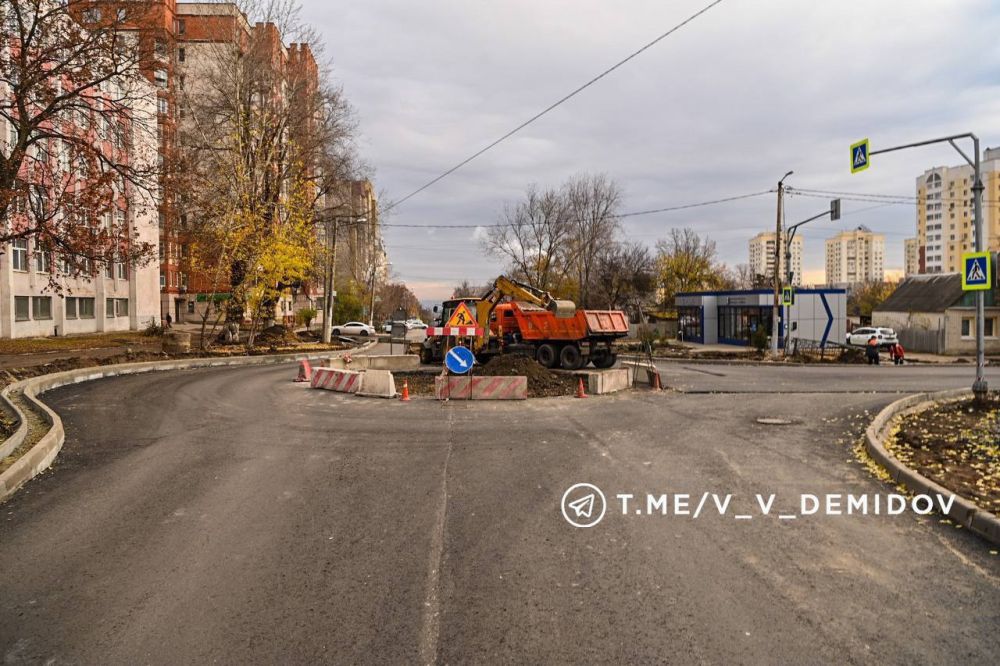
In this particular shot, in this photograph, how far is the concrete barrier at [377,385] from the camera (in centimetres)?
1623

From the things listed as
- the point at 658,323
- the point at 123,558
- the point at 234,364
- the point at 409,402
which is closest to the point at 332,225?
the point at 234,364

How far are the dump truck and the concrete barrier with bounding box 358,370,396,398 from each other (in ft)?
16.5

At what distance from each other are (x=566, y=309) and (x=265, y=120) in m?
22.6

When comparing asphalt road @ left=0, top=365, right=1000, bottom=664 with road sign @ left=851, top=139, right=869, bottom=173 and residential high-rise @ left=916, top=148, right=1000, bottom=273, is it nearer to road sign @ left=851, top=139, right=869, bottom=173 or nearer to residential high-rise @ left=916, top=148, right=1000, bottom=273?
road sign @ left=851, top=139, right=869, bottom=173

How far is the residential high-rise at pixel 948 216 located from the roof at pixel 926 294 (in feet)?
217

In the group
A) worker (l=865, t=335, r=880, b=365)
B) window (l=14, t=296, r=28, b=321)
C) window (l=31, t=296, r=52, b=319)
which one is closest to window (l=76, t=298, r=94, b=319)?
window (l=31, t=296, r=52, b=319)

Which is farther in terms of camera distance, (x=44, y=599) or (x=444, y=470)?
(x=444, y=470)

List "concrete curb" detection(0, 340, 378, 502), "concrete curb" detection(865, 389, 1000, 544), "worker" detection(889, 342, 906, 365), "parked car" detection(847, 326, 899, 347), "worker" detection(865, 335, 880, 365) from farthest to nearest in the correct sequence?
"parked car" detection(847, 326, 899, 347)
"worker" detection(889, 342, 906, 365)
"worker" detection(865, 335, 880, 365)
"concrete curb" detection(0, 340, 378, 502)
"concrete curb" detection(865, 389, 1000, 544)

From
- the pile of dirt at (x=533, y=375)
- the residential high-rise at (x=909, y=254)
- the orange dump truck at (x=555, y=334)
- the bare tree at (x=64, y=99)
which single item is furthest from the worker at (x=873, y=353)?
the residential high-rise at (x=909, y=254)

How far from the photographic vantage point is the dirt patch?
7282mm

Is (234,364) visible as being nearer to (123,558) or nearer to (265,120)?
(265,120)

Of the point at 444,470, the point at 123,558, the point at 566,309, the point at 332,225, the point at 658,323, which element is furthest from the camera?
the point at 658,323

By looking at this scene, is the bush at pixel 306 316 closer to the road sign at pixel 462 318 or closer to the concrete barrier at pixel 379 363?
the concrete barrier at pixel 379 363

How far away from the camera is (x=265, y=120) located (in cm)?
3375
